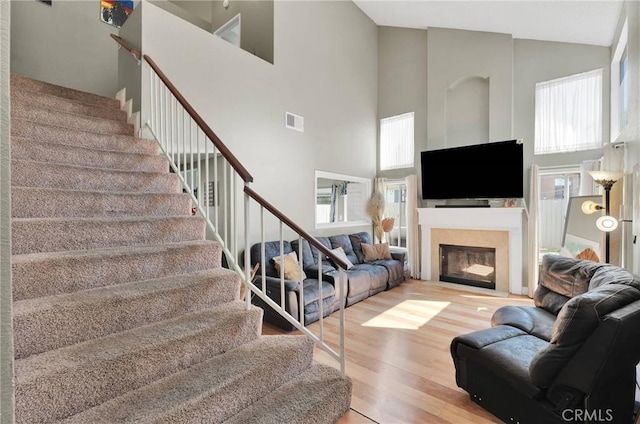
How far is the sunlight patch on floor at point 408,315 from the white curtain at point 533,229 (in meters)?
1.52

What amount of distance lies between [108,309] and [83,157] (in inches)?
62.6

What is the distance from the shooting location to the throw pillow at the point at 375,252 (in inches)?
218

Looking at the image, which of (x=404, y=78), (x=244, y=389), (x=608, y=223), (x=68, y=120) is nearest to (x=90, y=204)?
(x=68, y=120)

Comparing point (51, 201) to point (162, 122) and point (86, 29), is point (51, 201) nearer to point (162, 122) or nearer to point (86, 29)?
point (162, 122)

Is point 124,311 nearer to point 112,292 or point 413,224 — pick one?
point 112,292

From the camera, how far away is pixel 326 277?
163 inches

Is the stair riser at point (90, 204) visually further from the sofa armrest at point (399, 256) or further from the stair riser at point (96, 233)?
the sofa armrest at point (399, 256)

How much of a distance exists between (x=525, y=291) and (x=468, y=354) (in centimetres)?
357

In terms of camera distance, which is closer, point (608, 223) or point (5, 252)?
point (5, 252)

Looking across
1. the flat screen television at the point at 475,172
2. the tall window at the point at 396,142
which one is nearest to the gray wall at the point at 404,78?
the tall window at the point at 396,142

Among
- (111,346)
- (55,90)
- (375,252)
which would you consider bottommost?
(375,252)

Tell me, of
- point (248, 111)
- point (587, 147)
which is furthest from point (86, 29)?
point (587, 147)

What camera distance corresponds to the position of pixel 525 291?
4953 millimetres

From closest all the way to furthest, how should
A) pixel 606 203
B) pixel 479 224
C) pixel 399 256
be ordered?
1. pixel 606 203
2. pixel 479 224
3. pixel 399 256
